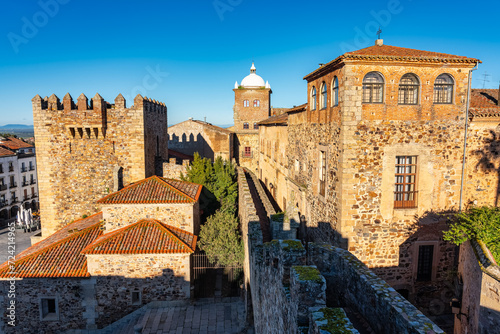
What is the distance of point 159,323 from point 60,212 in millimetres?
11679

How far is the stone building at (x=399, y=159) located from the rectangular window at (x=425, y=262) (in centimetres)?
3

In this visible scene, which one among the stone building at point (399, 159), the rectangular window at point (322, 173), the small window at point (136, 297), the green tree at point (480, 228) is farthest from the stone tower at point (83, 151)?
the green tree at point (480, 228)

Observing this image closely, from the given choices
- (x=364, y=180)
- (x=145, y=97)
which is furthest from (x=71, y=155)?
(x=364, y=180)

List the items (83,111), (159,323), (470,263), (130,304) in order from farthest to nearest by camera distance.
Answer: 1. (83,111)
2. (130,304)
3. (159,323)
4. (470,263)

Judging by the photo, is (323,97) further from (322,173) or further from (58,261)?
(58,261)

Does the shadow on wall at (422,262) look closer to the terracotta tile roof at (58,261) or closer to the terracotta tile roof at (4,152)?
the terracotta tile roof at (58,261)

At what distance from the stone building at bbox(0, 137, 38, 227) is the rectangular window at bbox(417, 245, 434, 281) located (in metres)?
40.6

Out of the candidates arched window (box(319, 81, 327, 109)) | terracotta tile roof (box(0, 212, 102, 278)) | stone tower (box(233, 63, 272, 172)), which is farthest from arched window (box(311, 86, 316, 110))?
stone tower (box(233, 63, 272, 172))

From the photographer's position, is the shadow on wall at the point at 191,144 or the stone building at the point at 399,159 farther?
the shadow on wall at the point at 191,144

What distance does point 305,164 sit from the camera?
49.3ft

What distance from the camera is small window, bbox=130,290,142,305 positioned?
12.9m

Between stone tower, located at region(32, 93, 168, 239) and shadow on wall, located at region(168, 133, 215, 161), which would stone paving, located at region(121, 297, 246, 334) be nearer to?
stone tower, located at region(32, 93, 168, 239)

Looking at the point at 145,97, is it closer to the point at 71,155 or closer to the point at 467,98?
the point at 71,155

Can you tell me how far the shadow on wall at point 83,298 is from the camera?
1259 cm
